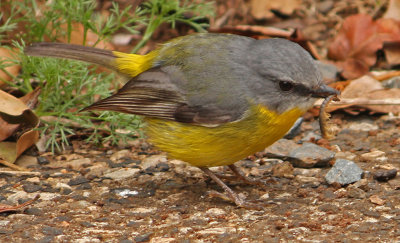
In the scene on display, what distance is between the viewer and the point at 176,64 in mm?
4883

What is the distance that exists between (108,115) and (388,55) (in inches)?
151

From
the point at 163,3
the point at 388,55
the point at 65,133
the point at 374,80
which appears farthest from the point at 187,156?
the point at 388,55

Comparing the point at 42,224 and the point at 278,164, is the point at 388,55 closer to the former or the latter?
the point at 278,164

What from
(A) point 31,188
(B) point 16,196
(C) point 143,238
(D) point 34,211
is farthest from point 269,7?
(C) point 143,238

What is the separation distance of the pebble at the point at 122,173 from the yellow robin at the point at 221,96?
0.59 metres

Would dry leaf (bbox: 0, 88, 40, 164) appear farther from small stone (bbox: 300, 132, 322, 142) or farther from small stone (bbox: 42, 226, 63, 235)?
small stone (bbox: 300, 132, 322, 142)

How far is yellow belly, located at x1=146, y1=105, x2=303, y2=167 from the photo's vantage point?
448 centimetres

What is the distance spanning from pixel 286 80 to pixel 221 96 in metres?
0.52

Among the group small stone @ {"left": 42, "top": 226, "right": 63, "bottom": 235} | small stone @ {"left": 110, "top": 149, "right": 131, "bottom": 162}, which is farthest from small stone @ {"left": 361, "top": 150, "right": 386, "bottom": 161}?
small stone @ {"left": 42, "top": 226, "right": 63, "bottom": 235}

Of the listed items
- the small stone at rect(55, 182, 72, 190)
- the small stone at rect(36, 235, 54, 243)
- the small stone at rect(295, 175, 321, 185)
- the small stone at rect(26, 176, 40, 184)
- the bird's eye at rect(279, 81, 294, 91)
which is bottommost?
the small stone at rect(295, 175, 321, 185)

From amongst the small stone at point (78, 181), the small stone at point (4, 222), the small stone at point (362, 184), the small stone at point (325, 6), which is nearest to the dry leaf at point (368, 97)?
the small stone at point (362, 184)

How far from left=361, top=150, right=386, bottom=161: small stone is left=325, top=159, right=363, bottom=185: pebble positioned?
39 centimetres

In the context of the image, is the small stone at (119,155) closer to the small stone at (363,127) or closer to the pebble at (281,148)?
the pebble at (281,148)

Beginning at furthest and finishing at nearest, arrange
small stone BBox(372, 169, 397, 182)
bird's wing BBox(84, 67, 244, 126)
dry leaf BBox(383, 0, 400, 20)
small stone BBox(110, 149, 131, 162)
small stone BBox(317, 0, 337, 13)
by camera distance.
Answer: small stone BBox(317, 0, 337, 13), dry leaf BBox(383, 0, 400, 20), small stone BBox(110, 149, 131, 162), small stone BBox(372, 169, 397, 182), bird's wing BBox(84, 67, 244, 126)
